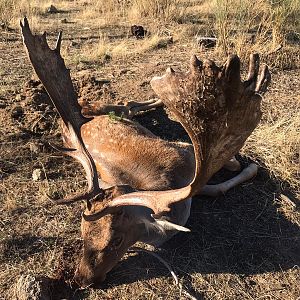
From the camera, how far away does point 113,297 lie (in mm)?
3676

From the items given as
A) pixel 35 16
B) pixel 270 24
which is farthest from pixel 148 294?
pixel 35 16

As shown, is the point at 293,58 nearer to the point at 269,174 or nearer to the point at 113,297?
the point at 269,174

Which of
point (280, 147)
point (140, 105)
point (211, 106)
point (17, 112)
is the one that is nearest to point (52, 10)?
point (17, 112)

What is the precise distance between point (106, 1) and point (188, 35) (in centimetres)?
302

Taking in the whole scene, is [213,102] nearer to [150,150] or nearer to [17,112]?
[150,150]

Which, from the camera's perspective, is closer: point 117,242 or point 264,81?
point 264,81

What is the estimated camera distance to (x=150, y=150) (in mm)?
4801

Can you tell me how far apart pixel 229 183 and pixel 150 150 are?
2.77 feet

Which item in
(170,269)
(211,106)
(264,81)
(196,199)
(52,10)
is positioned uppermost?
(211,106)

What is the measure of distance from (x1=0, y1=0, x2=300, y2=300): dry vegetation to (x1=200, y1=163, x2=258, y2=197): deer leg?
75 millimetres

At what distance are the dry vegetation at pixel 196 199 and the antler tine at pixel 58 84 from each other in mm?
743

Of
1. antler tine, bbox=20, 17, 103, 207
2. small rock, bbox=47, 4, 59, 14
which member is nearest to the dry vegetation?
antler tine, bbox=20, 17, 103, 207

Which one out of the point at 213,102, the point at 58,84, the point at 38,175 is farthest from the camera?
the point at 38,175

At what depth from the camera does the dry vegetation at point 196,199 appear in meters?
3.82
